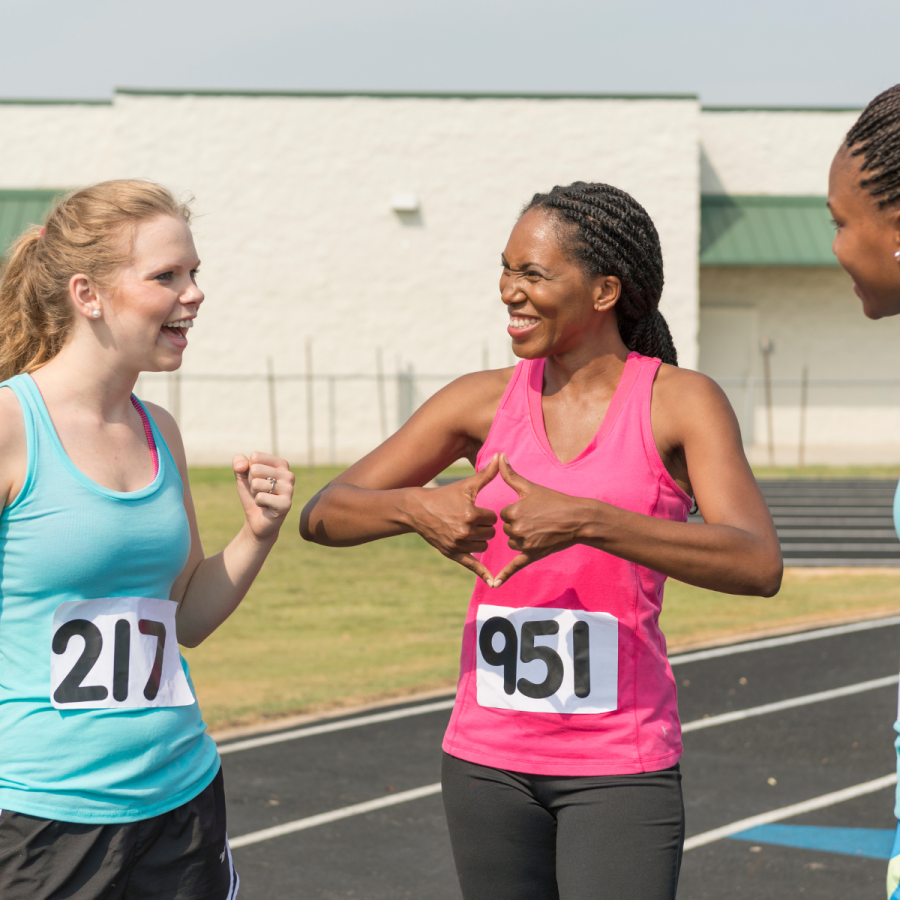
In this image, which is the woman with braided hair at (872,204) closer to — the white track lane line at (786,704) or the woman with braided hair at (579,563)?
the woman with braided hair at (579,563)

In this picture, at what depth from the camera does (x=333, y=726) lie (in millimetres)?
A: 7125

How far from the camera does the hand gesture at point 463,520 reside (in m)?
2.29

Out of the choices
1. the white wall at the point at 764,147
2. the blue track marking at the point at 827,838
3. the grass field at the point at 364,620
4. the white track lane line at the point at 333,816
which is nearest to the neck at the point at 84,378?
the white track lane line at the point at 333,816

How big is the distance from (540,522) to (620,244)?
29.4 inches

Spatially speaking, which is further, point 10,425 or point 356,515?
point 356,515

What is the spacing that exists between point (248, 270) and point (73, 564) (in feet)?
75.4

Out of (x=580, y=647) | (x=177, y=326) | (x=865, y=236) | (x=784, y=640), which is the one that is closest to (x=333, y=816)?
(x=580, y=647)

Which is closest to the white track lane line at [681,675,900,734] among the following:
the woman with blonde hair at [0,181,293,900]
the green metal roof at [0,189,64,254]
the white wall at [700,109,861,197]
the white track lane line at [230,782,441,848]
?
the white track lane line at [230,782,441,848]

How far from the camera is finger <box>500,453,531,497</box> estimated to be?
221 cm

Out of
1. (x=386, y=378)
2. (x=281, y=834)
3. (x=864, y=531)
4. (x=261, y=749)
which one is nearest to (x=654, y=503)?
(x=281, y=834)

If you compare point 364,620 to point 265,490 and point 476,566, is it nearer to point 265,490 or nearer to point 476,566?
point 265,490

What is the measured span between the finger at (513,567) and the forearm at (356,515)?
0.26m

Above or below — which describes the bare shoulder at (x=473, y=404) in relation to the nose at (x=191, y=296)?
below

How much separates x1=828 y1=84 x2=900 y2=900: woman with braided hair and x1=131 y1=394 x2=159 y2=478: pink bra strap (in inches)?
56.0
